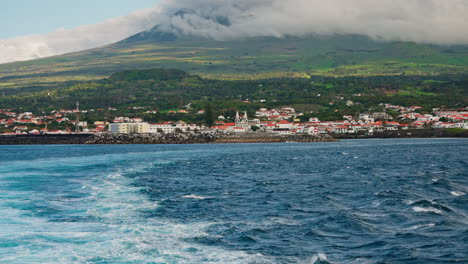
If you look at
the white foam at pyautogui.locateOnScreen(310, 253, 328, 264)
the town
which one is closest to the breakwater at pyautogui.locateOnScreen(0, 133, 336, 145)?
the town

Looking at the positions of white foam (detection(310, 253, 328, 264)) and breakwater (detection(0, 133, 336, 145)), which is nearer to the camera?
white foam (detection(310, 253, 328, 264))

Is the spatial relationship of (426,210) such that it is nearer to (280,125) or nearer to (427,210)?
(427,210)

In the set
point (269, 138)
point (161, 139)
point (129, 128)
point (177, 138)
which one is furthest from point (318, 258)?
point (129, 128)

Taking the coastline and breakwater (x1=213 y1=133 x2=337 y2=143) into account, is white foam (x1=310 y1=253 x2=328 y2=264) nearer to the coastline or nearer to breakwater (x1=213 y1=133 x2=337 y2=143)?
the coastline

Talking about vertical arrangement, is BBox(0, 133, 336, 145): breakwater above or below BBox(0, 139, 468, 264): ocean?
below

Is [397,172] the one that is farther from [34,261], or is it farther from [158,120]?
[158,120]

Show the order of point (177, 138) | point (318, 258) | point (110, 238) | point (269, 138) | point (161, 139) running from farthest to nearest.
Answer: point (269, 138), point (161, 139), point (177, 138), point (110, 238), point (318, 258)

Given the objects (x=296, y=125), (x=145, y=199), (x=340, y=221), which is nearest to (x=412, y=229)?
(x=340, y=221)

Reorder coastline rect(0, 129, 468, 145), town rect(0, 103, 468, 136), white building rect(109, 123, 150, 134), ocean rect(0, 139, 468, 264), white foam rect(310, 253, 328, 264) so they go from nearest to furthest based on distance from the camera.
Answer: white foam rect(310, 253, 328, 264) → ocean rect(0, 139, 468, 264) → coastline rect(0, 129, 468, 145) → town rect(0, 103, 468, 136) → white building rect(109, 123, 150, 134)
